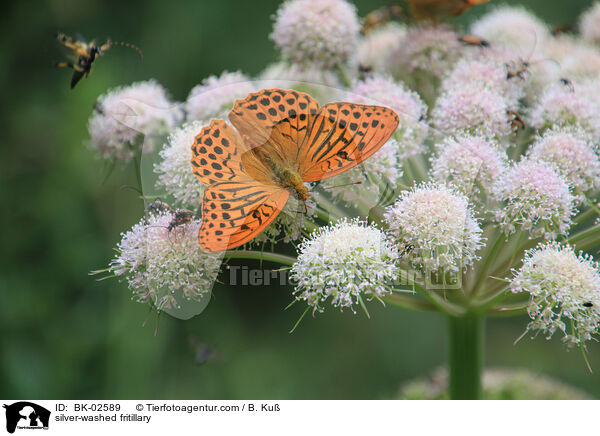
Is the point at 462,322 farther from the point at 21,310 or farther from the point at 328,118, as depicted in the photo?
the point at 21,310

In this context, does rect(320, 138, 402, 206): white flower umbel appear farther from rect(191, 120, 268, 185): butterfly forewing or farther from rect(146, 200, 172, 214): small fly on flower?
rect(146, 200, 172, 214): small fly on flower

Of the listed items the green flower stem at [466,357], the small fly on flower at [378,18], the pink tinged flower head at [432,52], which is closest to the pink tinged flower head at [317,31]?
the pink tinged flower head at [432,52]

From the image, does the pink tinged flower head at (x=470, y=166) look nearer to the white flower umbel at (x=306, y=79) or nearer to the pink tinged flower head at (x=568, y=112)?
the pink tinged flower head at (x=568, y=112)

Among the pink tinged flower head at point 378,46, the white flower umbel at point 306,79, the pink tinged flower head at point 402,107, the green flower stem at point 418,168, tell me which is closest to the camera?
the pink tinged flower head at point 402,107

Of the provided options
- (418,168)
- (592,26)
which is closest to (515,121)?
(418,168)

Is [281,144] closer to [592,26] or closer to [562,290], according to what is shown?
[562,290]
